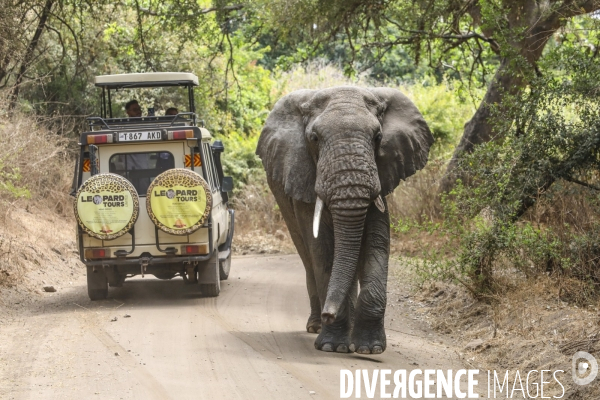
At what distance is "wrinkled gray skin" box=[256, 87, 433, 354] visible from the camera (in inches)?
307

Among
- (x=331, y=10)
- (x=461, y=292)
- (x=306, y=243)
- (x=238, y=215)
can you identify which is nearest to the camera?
(x=306, y=243)

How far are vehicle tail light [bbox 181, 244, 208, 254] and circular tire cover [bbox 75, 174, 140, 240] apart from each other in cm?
76

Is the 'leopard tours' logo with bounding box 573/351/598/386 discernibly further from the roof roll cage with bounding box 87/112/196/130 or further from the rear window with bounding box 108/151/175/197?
the roof roll cage with bounding box 87/112/196/130

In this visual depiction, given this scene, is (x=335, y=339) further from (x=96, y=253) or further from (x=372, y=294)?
(x=96, y=253)

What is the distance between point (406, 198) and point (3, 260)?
7982mm

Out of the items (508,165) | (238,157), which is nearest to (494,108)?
(508,165)

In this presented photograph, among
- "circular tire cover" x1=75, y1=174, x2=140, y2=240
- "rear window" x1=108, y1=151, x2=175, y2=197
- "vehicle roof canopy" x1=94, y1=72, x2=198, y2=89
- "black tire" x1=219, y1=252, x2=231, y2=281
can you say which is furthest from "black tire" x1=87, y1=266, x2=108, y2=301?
"vehicle roof canopy" x1=94, y1=72, x2=198, y2=89

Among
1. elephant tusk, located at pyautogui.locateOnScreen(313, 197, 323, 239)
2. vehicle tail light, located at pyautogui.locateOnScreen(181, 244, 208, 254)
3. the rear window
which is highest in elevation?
the rear window

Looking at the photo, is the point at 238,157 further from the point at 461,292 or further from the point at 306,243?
Answer: the point at 306,243

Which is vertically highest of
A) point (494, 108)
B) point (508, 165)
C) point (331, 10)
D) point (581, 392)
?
point (331, 10)

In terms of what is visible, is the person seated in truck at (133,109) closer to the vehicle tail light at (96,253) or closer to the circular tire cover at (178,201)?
the circular tire cover at (178,201)

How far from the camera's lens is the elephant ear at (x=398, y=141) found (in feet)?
28.1

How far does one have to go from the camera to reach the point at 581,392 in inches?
263

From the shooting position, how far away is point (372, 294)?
8086mm
